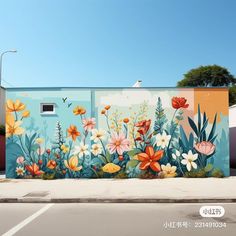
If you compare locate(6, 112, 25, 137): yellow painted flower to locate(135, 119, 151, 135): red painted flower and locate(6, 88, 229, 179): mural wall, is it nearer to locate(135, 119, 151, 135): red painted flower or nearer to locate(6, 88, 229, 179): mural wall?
locate(6, 88, 229, 179): mural wall

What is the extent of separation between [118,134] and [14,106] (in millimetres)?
5297

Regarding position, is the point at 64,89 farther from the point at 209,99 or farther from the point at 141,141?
the point at 209,99

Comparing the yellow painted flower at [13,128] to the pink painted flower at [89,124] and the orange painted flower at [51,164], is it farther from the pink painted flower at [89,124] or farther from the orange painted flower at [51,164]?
the pink painted flower at [89,124]

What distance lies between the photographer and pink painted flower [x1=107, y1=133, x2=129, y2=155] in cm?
1516

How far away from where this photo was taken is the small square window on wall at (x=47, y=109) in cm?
1542

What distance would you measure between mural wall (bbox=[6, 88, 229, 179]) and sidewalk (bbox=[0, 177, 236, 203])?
3.60ft

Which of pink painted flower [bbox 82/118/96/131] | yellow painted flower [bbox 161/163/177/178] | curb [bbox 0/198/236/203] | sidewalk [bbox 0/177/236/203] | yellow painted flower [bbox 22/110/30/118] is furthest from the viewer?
yellow painted flower [bbox 22/110/30/118]

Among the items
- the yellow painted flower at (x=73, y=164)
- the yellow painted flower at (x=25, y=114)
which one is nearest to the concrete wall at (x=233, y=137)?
the yellow painted flower at (x=73, y=164)

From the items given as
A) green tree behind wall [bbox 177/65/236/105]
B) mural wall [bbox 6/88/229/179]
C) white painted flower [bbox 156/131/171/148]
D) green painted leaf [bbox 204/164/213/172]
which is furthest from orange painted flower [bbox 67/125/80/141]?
green tree behind wall [bbox 177/65/236/105]

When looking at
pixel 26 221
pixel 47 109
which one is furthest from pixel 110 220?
pixel 47 109

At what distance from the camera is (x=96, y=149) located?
49.8ft

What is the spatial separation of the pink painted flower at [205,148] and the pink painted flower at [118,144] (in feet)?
11.3

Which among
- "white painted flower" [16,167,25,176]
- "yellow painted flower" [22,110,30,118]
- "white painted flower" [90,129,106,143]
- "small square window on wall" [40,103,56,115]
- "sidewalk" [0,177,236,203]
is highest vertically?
"small square window on wall" [40,103,56,115]

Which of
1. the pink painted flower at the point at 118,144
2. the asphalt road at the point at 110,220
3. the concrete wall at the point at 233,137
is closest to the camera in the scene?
the asphalt road at the point at 110,220
